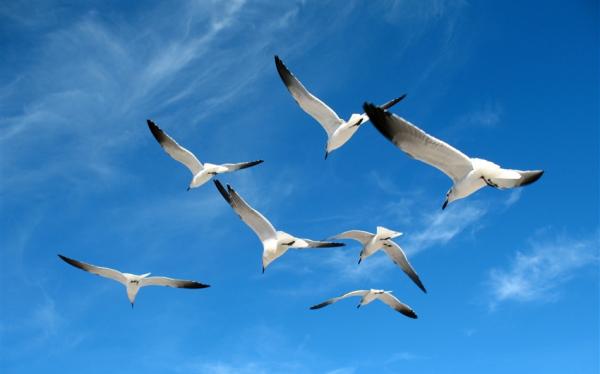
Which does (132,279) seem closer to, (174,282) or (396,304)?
(174,282)

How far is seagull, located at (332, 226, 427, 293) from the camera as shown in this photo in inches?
653

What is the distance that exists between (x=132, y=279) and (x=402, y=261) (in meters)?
8.09

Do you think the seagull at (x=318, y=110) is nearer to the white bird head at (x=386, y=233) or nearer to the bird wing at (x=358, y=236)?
the bird wing at (x=358, y=236)

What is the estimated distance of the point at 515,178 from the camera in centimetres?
1023

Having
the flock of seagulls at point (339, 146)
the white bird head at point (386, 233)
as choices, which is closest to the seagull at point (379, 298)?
the flock of seagulls at point (339, 146)

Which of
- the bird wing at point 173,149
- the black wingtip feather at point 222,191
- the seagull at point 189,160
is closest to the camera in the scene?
the black wingtip feather at point 222,191

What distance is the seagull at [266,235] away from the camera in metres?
15.4

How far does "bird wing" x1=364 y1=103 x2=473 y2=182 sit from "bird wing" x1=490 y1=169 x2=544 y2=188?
531 millimetres

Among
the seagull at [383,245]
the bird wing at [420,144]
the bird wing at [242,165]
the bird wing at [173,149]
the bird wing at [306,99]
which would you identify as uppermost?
the bird wing at [306,99]

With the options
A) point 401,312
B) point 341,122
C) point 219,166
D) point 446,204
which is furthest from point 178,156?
point 446,204

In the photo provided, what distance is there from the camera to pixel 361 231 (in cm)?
1705

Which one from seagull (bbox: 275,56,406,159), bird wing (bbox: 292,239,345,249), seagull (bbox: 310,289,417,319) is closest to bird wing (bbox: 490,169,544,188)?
bird wing (bbox: 292,239,345,249)

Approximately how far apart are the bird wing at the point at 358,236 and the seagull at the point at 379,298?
2.31 metres

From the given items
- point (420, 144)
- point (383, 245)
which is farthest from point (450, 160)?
point (383, 245)
